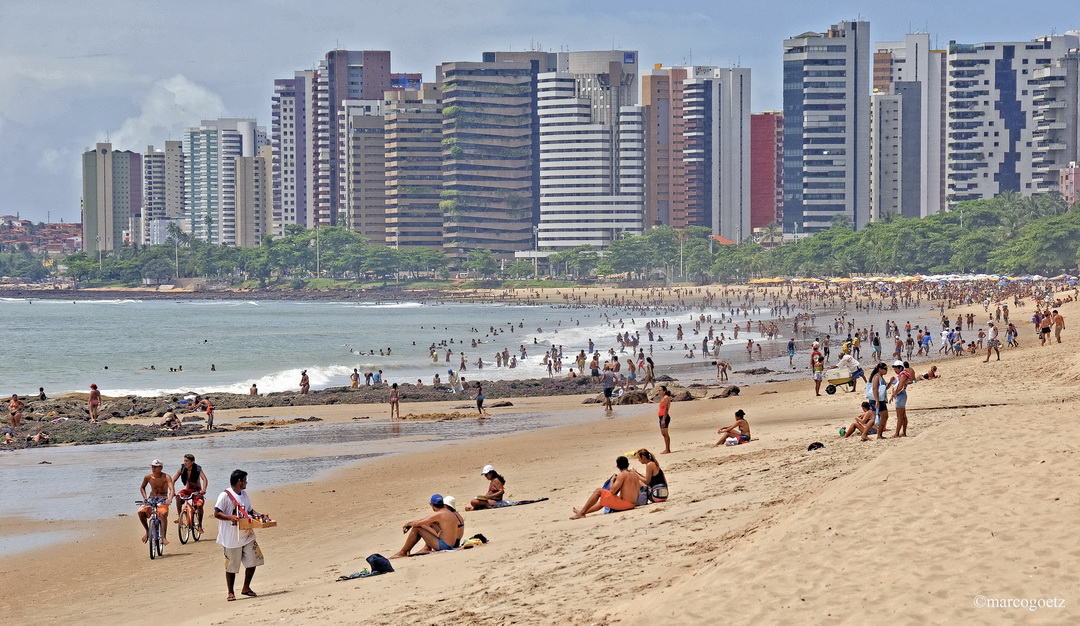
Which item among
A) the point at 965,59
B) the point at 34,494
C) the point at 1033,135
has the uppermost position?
the point at 965,59

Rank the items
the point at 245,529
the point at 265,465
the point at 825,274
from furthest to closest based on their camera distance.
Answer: the point at 825,274
the point at 265,465
the point at 245,529

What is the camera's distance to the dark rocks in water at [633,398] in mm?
33000

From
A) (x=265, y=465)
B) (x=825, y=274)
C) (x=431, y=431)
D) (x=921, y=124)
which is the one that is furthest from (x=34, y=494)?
(x=921, y=124)

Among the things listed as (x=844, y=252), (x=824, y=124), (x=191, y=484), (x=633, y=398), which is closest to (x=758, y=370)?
(x=633, y=398)

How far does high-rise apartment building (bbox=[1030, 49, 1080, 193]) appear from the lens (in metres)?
146

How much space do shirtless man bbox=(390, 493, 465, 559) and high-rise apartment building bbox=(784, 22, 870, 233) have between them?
179210 mm

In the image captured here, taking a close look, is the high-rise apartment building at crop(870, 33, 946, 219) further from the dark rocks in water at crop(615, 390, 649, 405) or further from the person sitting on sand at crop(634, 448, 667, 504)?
the person sitting on sand at crop(634, 448, 667, 504)

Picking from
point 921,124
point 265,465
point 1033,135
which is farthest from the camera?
point 921,124

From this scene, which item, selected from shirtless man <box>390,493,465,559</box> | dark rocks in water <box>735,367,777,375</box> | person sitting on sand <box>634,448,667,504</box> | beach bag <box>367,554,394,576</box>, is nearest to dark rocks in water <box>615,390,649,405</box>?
dark rocks in water <box>735,367,777,375</box>

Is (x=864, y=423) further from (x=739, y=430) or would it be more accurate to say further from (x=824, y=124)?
(x=824, y=124)

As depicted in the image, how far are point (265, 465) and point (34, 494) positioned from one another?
13.6 ft

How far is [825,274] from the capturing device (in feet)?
464

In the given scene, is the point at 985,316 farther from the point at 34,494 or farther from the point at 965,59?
the point at 965,59

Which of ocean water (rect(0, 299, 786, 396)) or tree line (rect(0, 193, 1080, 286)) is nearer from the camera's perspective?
ocean water (rect(0, 299, 786, 396))
